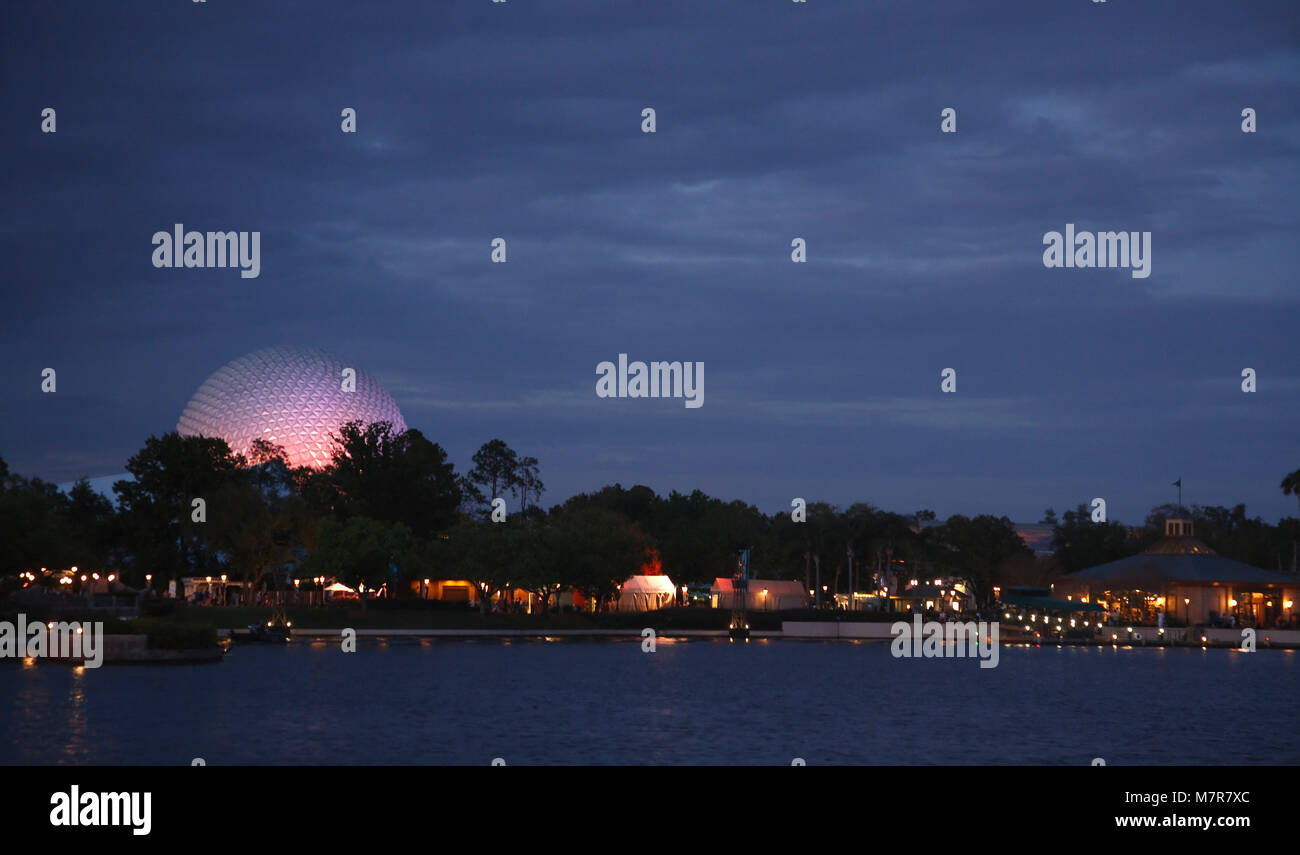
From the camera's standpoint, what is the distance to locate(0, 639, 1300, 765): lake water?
39.8 meters

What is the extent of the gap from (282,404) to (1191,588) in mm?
84203

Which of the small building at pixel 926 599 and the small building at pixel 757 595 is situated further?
the small building at pixel 926 599

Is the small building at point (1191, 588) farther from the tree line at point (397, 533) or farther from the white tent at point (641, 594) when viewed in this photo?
the white tent at point (641, 594)

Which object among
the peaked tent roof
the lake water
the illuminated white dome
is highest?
the illuminated white dome

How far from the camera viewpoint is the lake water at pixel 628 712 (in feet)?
131

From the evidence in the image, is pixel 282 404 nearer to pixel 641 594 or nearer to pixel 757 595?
pixel 641 594

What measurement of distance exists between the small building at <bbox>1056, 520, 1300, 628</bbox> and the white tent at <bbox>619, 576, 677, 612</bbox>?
36.1 metres

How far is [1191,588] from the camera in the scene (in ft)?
382

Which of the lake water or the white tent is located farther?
the white tent

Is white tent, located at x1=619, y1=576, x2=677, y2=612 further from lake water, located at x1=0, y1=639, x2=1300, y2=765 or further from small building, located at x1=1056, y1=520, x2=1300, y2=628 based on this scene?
lake water, located at x1=0, y1=639, x2=1300, y2=765

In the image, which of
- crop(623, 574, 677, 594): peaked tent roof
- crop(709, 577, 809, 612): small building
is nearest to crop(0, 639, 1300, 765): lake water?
crop(623, 574, 677, 594): peaked tent roof

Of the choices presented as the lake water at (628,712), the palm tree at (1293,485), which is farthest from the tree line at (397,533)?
the lake water at (628,712)

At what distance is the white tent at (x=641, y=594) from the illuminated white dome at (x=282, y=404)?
32503mm
